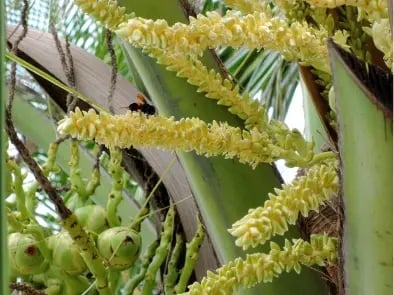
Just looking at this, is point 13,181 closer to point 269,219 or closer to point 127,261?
point 127,261

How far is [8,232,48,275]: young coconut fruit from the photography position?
2.64 ft

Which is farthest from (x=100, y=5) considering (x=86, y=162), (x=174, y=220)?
(x=86, y=162)

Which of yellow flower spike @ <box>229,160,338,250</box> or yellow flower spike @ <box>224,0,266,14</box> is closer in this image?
yellow flower spike @ <box>229,160,338,250</box>

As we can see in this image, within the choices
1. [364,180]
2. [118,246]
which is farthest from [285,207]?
[118,246]

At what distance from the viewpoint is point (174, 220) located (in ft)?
3.16

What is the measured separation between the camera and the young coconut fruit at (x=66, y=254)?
805mm

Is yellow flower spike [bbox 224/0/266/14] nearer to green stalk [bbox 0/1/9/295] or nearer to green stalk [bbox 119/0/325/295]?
green stalk [bbox 119/0/325/295]

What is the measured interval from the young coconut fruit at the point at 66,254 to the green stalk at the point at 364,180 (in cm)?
38

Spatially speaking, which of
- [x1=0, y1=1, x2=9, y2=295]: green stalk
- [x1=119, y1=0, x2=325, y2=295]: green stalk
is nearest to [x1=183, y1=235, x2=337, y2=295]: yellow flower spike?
[x1=119, y1=0, x2=325, y2=295]: green stalk

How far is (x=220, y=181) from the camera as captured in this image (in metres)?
0.65

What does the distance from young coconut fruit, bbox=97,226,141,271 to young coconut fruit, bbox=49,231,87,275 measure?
0.09 ft

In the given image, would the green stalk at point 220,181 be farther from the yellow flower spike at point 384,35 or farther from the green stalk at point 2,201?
the green stalk at point 2,201

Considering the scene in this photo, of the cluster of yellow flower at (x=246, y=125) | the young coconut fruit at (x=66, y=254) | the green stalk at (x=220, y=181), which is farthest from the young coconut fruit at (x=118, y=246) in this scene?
the cluster of yellow flower at (x=246, y=125)

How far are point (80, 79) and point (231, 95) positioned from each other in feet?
1.66
